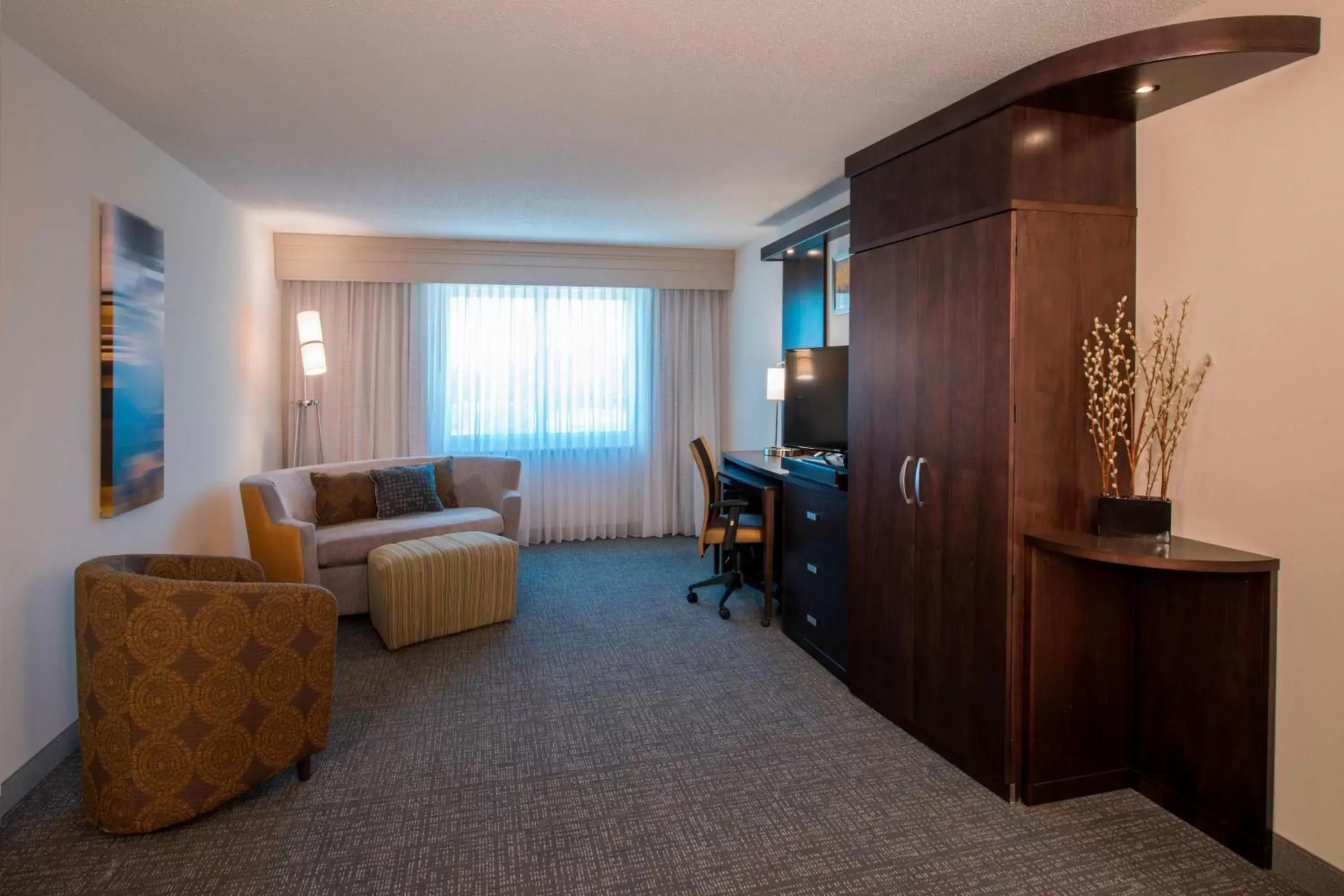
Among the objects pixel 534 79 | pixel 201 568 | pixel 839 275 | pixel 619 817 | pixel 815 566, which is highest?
pixel 534 79

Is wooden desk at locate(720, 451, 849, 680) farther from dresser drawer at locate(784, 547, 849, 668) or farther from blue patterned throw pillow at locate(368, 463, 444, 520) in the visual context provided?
blue patterned throw pillow at locate(368, 463, 444, 520)

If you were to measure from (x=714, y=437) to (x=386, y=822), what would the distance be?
4876 mm

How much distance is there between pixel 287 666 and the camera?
2492 millimetres

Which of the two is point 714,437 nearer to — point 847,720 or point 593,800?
point 847,720

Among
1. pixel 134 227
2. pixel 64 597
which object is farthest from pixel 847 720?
pixel 134 227

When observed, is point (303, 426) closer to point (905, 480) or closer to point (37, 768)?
point (37, 768)

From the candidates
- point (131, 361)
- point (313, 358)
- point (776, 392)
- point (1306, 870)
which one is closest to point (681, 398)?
point (776, 392)

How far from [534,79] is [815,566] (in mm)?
2541

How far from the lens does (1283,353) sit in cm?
217

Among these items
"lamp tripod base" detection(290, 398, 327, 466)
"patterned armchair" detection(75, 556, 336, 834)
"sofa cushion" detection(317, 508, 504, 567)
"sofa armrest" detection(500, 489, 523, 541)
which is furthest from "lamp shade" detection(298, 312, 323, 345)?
"patterned armchair" detection(75, 556, 336, 834)

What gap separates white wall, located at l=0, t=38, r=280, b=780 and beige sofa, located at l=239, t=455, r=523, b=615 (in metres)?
0.37

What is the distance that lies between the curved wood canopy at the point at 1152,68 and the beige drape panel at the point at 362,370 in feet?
15.4

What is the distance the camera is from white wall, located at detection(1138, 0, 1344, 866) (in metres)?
2.05

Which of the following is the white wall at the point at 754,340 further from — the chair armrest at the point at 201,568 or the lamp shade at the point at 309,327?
the chair armrest at the point at 201,568
